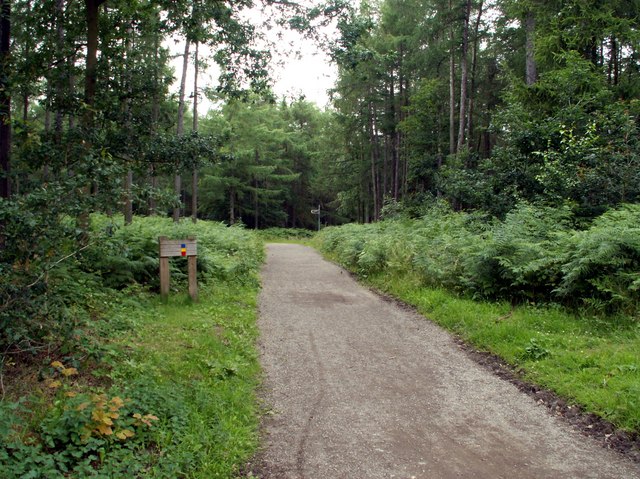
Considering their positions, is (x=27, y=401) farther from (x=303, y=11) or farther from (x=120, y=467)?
(x=303, y=11)

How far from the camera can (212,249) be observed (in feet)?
44.3

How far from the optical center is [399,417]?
417cm

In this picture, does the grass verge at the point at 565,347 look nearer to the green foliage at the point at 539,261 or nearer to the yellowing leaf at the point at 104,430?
the green foliage at the point at 539,261

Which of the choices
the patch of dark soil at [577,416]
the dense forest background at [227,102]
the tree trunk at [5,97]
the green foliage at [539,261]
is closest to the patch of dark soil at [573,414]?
the patch of dark soil at [577,416]

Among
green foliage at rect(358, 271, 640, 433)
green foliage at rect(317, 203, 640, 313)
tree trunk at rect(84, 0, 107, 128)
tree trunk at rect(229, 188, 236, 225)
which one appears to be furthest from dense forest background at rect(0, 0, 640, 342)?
tree trunk at rect(229, 188, 236, 225)

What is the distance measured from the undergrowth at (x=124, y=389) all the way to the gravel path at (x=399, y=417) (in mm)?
396

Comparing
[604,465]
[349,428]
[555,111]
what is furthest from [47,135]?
[555,111]

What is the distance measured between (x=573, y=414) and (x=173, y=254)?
20.2 ft

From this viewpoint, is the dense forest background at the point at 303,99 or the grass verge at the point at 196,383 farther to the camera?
the dense forest background at the point at 303,99

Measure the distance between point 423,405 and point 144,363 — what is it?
2870 mm

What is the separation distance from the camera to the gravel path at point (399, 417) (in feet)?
11.1

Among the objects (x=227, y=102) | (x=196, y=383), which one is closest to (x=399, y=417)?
(x=196, y=383)

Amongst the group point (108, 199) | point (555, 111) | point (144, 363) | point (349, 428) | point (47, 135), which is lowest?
point (349, 428)

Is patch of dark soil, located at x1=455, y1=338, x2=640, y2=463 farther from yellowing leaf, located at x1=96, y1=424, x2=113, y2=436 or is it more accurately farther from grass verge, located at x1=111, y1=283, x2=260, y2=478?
yellowing leaf, located at x1=96, y1=424, x2=113, y2=436
